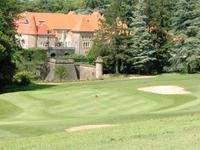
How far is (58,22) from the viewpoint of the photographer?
103 meters

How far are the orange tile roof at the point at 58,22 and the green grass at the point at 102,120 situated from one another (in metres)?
62.4

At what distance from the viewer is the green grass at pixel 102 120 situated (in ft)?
39.9

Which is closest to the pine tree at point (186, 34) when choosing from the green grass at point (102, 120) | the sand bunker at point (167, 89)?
the green grass at point (102, 120)

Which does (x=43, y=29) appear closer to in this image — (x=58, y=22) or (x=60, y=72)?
(x=58, y=22)

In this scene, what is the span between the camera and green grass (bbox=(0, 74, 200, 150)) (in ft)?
39.9

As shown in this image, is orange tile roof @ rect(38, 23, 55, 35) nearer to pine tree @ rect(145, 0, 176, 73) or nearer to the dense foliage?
pine tree @ rect(145, 0, 176, 73)

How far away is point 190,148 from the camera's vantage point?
429 inches

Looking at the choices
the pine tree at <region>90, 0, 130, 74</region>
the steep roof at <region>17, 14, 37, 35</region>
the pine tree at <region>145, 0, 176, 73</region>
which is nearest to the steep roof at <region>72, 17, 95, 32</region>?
the steep roof at <region>17, 14, 37, 35</region>

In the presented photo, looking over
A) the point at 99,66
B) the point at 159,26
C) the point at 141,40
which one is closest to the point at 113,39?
the point at 141,40

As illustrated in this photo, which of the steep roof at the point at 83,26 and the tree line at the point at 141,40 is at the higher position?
the steep roof at the point at 83,26

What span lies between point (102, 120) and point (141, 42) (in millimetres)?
41961

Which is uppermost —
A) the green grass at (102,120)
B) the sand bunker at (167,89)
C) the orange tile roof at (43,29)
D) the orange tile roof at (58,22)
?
the orange tile roof at (58,22)

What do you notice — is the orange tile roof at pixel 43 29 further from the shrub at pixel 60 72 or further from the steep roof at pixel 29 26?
A: the shrub at pixel 60 72

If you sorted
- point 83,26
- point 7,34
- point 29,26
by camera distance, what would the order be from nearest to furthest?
point 7,34 < point 29,26 < point 83,26
